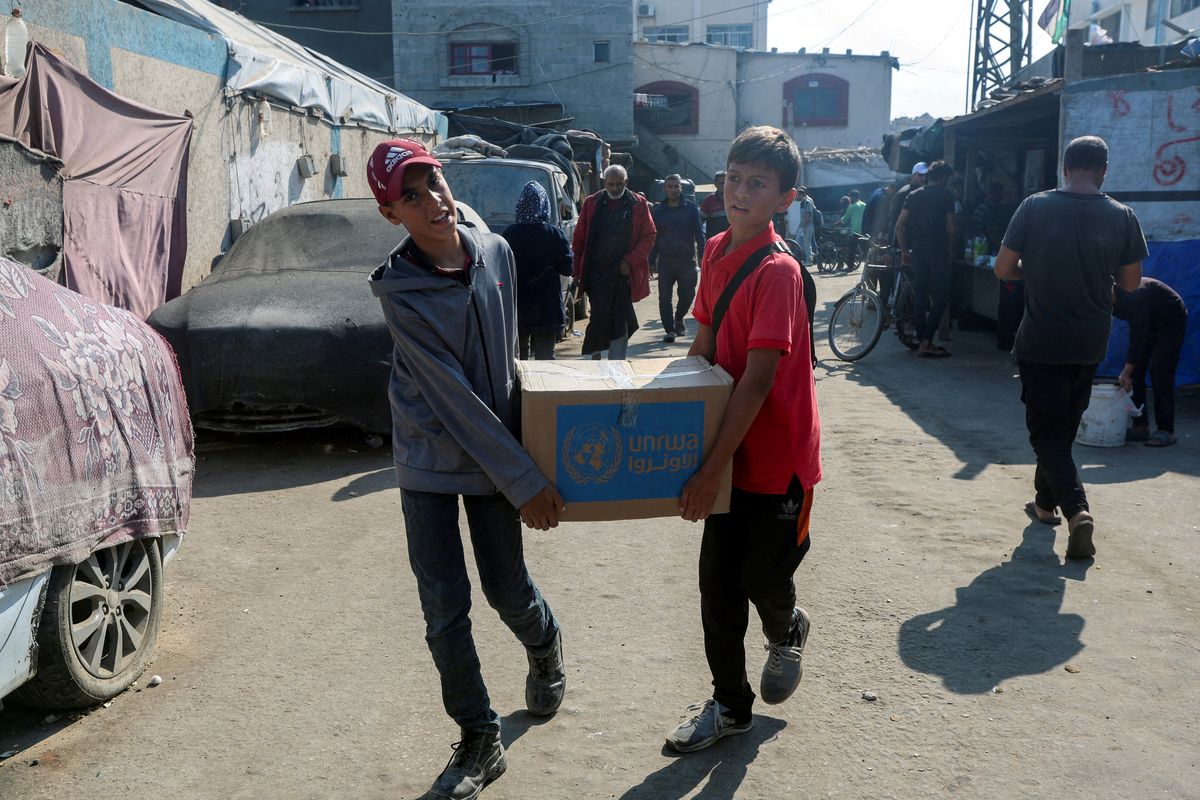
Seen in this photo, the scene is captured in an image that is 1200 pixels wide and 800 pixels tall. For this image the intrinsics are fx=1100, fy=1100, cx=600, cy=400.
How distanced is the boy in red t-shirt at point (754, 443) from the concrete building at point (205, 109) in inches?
274

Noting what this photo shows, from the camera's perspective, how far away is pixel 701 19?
56500 millimetres

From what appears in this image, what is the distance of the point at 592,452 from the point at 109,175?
6820 mm

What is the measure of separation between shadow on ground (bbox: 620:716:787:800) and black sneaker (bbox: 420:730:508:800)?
0.39 meters

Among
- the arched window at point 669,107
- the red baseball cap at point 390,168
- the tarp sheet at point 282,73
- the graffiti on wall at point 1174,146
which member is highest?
the arched window at point 669,107

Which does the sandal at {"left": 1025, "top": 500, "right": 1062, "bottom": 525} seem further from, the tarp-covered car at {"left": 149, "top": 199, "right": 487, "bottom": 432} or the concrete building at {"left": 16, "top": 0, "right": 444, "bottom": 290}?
the concrete building at {"left": 16, "top": 0, "right": 444, "bottom": 290}

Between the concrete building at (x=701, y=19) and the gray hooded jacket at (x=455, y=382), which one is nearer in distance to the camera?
the gray hooded jacket at (x=455, y=382)

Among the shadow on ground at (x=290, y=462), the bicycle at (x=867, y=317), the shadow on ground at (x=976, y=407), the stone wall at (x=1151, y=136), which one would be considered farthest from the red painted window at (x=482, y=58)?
the shadow on ground at (x=290, y=462)

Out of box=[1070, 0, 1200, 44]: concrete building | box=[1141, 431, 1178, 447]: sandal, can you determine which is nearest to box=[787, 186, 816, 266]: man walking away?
box=[1070, 0, 1200, 44]: concrete building

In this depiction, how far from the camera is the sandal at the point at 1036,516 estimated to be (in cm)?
580

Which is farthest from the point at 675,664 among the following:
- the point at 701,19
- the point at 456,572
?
the point at 701,19

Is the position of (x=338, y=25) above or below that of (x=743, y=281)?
above

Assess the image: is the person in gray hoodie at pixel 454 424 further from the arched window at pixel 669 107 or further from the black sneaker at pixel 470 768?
the arched window at pixel 669 107

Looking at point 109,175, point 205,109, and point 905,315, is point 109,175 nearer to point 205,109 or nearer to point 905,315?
point 205,109

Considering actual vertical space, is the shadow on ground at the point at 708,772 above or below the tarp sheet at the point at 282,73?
below
